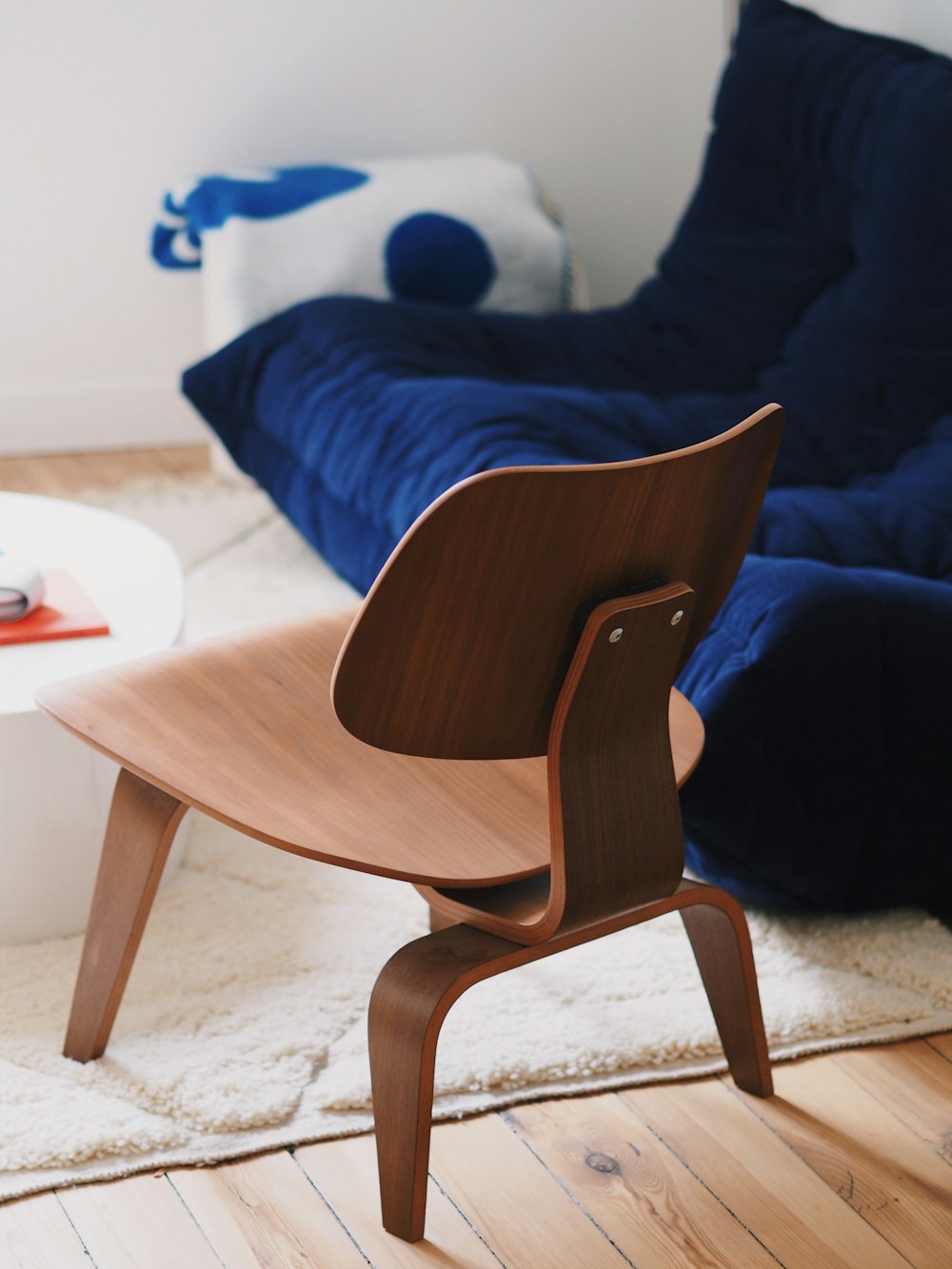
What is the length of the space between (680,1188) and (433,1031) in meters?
0.32

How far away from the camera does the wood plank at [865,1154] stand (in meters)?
1.18

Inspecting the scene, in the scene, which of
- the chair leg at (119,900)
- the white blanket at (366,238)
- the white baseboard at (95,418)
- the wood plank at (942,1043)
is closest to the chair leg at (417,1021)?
the chair leg at (119,900)

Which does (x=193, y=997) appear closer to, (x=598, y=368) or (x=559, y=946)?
(x=559, y=946)

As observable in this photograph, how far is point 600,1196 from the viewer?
121 cm

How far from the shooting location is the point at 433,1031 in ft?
3.48

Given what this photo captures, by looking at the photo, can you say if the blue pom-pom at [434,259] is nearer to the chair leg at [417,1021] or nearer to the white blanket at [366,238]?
the white blanket at [366,238]

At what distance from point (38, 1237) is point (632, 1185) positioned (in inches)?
19.5

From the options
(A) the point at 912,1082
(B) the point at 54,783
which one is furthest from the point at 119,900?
(A) the point at 912,1082

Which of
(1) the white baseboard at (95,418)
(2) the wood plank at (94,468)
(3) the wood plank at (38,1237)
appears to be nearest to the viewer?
(3) the wood plank at (38,1237)

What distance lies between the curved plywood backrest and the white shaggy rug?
469mm

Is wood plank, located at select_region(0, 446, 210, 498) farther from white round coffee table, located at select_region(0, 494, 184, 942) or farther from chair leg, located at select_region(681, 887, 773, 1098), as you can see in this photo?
chair leg, located at select_region(681, 887, 773, 1098)

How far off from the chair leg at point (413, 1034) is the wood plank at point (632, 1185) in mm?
169

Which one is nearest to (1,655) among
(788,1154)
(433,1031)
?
(433,1031)

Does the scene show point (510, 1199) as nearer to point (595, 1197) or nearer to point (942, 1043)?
point (595, 1197)
